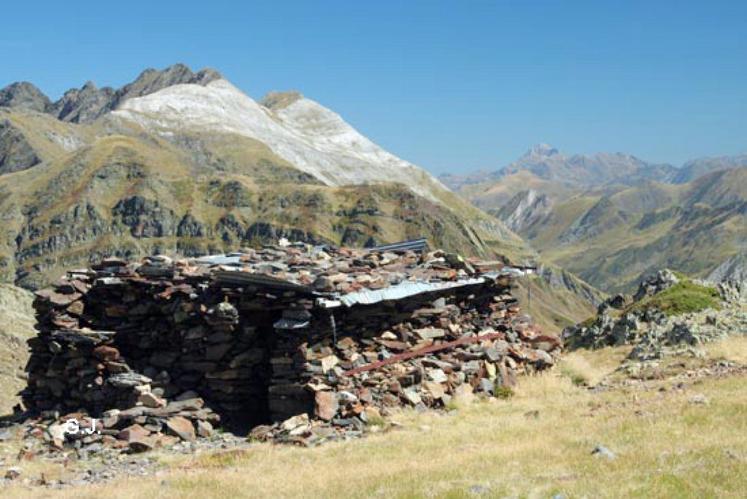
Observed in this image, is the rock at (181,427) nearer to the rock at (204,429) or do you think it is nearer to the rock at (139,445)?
the rock at (204,429)

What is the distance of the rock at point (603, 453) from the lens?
40.9 feet

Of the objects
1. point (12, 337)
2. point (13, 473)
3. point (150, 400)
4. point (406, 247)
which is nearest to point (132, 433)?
point (150, 400)

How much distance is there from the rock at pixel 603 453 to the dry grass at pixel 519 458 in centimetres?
17

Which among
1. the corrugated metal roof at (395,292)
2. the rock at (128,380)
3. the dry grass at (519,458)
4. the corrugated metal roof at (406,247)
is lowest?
the dry grass at (519,458)

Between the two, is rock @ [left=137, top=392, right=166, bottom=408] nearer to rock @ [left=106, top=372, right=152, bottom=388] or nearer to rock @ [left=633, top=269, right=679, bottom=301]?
rock @ [left=106, top=372, right=152, bottom=388]

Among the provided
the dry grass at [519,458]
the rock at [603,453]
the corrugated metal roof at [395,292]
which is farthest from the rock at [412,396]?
the rock at [603,453]

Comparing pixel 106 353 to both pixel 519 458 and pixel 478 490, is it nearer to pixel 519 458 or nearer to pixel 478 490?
pixel 519 458

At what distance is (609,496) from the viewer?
10461mm

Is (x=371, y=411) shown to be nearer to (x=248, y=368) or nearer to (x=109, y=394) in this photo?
(x=248, y=368)

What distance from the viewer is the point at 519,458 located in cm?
1312

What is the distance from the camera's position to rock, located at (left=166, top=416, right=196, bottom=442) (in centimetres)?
1792

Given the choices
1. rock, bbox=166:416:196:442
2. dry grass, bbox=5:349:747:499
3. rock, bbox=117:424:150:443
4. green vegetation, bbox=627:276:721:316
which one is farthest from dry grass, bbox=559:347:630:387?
rock, bbox=117:424:150:443

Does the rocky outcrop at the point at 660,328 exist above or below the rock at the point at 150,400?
above

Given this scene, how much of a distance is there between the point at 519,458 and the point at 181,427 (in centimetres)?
859
